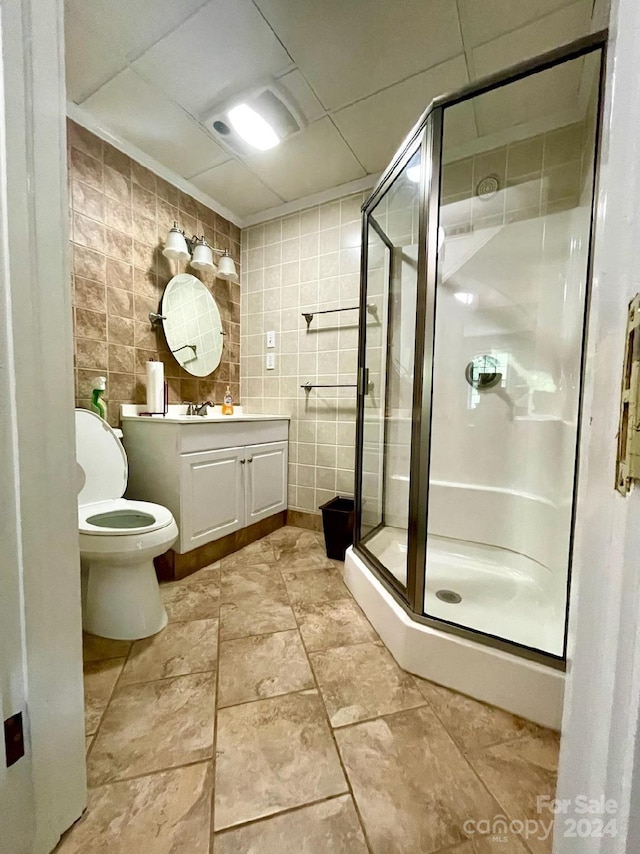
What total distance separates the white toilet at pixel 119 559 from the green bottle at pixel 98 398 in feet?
0.46

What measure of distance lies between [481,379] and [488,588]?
0.95 meters

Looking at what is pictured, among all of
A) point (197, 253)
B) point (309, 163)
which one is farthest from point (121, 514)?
point (309, 163)

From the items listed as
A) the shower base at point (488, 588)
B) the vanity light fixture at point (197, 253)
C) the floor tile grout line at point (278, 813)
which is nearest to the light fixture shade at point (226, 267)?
the vanity light fixture at point (197, 253)

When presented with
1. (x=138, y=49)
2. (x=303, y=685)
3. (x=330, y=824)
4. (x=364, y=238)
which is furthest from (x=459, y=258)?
(x=330, y=824)

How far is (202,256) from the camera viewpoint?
6.33 ft

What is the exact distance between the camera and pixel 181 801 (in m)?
0.68

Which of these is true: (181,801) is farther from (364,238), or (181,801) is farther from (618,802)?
(364,238)

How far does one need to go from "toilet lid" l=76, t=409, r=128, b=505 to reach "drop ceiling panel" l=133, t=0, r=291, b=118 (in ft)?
4.67

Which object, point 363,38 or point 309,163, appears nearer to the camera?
point 363,38

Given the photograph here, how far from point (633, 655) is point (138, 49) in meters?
2.09

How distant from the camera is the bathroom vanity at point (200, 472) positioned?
5.00 ft

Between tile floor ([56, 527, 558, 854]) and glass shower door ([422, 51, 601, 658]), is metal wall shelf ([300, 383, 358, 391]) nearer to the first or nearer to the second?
glass shower door ([422, 51, 601, 658])

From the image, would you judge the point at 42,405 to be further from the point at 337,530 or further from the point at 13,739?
the point at 337,530

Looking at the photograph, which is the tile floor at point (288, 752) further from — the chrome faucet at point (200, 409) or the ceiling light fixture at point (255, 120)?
the ceiling light fixture at point (255, 120)
